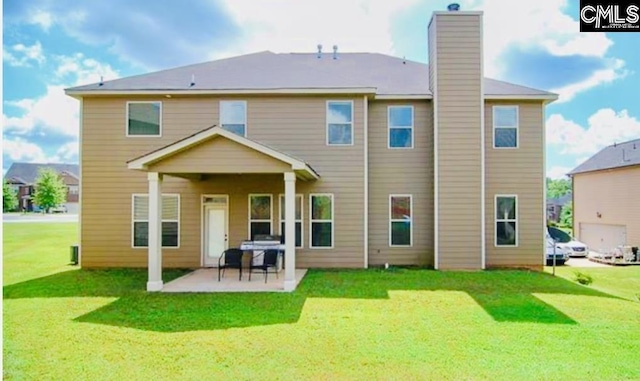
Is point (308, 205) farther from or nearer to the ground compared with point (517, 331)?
farther from the ground

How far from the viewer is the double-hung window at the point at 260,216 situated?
1134 centimetres

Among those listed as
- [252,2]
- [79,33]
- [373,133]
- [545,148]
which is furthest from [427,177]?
[79,33]

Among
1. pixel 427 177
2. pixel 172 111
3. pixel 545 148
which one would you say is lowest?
pixel 427 177

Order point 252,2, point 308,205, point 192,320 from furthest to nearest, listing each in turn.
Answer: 1. point 308,205
2. point 252,2
3. point 192,320

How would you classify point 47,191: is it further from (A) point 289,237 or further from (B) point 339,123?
(A) point 289,237

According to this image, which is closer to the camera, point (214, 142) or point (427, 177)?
point (214, 142)

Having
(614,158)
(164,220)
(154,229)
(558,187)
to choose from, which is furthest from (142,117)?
(558,187)

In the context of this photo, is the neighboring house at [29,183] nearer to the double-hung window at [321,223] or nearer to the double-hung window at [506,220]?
the double-hung window at [321,223]

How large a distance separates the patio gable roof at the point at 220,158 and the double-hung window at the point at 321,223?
3177 millimetres

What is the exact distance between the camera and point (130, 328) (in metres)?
5.80

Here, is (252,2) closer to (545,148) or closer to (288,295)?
(288,295)


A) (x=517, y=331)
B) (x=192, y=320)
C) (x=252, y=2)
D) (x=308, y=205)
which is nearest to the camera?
(x=517, y=331)

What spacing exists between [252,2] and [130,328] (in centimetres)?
683

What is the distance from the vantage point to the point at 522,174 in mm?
11641
